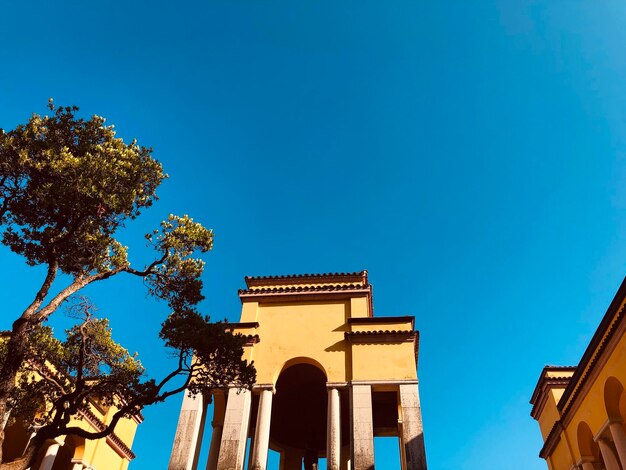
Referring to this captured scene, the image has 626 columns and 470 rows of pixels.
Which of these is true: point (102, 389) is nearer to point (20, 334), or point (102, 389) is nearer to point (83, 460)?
point (20, 334)

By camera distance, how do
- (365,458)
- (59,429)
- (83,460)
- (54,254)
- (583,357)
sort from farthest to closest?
(83,460) < (583,357) < (365,458) < (54,254) < (59,429)

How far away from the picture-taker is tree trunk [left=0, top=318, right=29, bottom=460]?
10041mm

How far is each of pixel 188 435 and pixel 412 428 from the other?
308 inches

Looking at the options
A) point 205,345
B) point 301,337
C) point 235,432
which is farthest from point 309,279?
point 205,345

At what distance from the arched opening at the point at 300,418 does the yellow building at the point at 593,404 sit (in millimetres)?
10501

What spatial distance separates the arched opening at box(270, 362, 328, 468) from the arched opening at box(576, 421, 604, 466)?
10795mm

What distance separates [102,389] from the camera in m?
12.2

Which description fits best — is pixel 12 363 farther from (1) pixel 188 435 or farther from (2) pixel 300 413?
(2) pixel 300 413

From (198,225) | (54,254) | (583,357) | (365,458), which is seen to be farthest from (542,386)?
(54,254)

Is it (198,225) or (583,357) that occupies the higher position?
(198,225)

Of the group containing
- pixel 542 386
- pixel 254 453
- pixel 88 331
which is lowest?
pixel 254 453

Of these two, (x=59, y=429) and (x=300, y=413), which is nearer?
(x=59, y=429)

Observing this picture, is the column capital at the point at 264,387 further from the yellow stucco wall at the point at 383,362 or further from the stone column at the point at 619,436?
the stone column at the point at 619,436

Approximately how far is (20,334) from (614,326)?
1647 centimetres
